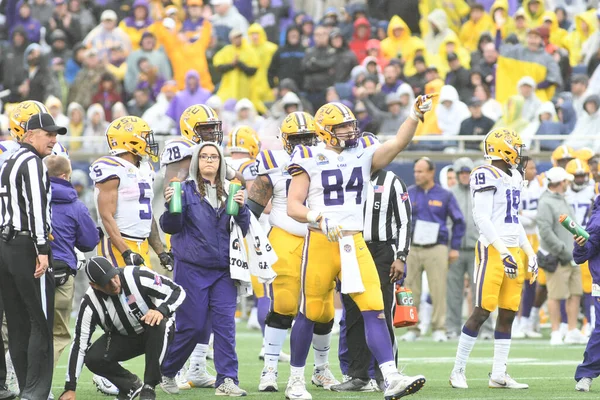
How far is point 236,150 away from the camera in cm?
1205

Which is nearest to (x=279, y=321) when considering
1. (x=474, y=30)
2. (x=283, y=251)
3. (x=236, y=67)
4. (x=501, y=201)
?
(x=283, y=251)

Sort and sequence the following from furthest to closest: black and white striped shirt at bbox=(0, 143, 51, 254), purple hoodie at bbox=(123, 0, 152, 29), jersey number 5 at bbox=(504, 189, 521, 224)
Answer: purple hoodie at bbox=(123, 0, 152, 29) < jersey number 5 at bbox=(504, 189, 521, 224) < black and white striped shirt at bbox=(0, 143, 51, 254)

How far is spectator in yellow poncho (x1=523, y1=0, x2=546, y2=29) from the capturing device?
21.1m

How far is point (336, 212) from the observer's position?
876 cm

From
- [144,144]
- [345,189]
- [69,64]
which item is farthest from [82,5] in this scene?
[345,189]

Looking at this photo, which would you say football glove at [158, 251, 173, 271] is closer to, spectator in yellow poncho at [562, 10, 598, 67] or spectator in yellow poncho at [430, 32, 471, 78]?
spectator in yellow poncho at [430, 32, 471, 78]

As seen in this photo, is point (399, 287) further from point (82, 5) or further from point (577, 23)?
point (82, 5)

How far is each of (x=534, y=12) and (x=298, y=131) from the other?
39.1 feet

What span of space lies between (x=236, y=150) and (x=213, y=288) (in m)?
2.81

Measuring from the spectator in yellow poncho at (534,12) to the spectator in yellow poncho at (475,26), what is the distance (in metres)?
Result: 0.62

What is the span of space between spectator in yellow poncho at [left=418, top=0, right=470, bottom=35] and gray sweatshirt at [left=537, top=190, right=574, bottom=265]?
715 centimetres

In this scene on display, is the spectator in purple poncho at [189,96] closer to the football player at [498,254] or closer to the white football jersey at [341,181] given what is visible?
the football player at [498,254]

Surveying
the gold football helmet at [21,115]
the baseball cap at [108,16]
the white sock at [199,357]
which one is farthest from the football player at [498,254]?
the baseball cap at [108,16]

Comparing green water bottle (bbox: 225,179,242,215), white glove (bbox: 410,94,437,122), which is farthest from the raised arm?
green water bottle (bbox: 225,179,242,215)
